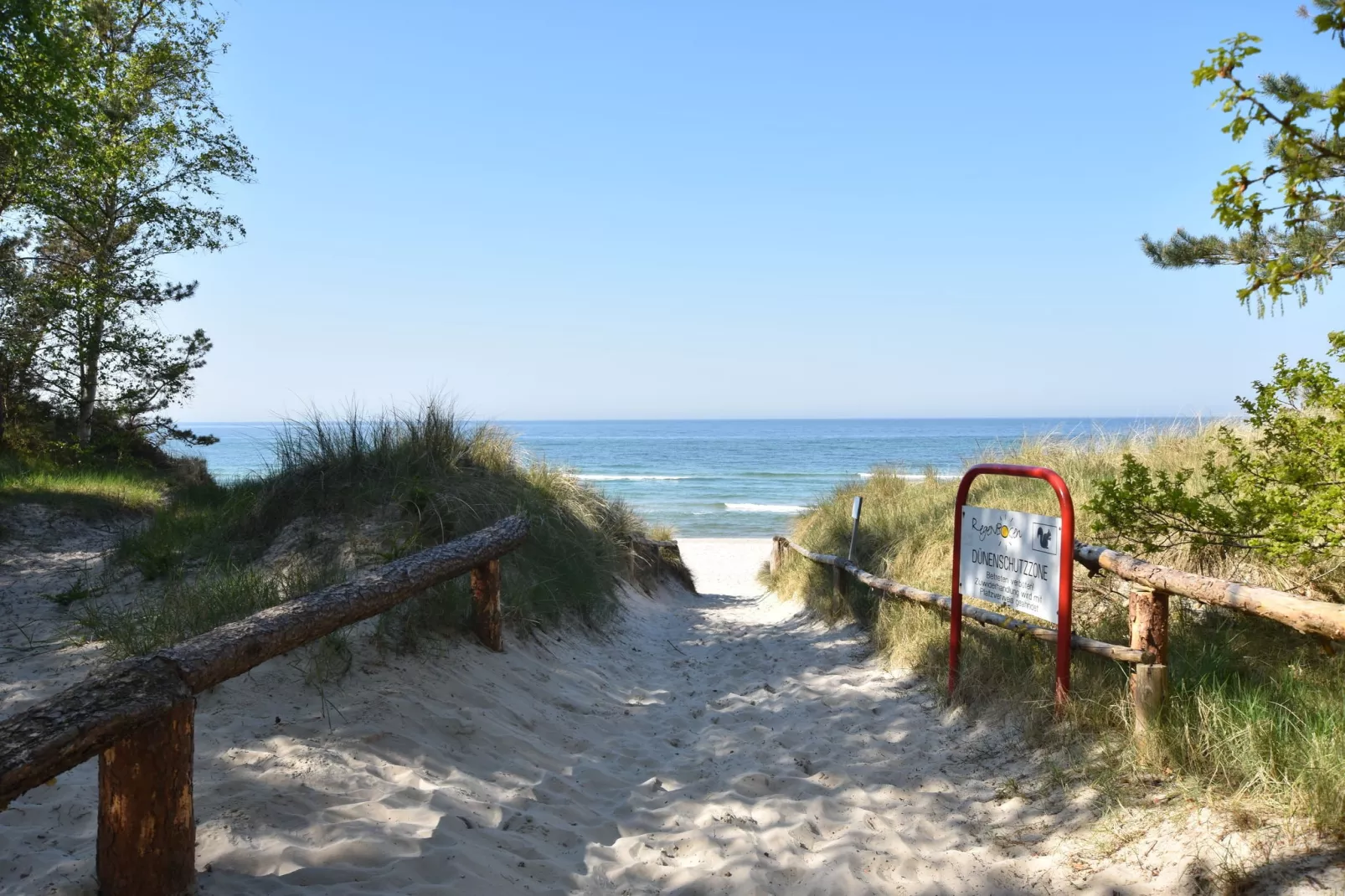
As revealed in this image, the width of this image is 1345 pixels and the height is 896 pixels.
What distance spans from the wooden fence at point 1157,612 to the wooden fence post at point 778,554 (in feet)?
28.1

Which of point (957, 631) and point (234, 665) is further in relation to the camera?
point (957, 631)

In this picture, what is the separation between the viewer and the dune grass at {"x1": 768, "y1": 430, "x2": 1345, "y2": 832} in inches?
123

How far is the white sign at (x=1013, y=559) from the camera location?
4.62m

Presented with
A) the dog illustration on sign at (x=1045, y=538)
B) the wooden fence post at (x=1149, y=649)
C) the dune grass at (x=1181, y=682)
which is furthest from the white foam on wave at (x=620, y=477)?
the wooden fence post at (x=1149, y=649)

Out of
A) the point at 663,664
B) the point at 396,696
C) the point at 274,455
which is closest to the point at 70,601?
the point at 274,455

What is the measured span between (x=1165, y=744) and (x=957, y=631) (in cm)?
188

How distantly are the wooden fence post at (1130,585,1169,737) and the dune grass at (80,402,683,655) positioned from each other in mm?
4061

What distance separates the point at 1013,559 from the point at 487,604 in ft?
11.6

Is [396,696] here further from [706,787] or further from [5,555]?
[5,555]

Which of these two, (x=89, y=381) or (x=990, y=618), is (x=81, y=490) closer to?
(x=89, y=381)

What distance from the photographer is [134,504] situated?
10891 mm

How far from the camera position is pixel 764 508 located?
107ft

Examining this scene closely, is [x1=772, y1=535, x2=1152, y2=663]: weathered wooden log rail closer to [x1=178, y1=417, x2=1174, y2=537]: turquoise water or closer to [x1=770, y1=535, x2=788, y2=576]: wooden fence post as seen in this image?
[x1=178, y1=417, x2=1174, y2=537]: turquoise water

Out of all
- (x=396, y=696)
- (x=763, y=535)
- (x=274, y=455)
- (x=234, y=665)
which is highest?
(x=274, y=455)
